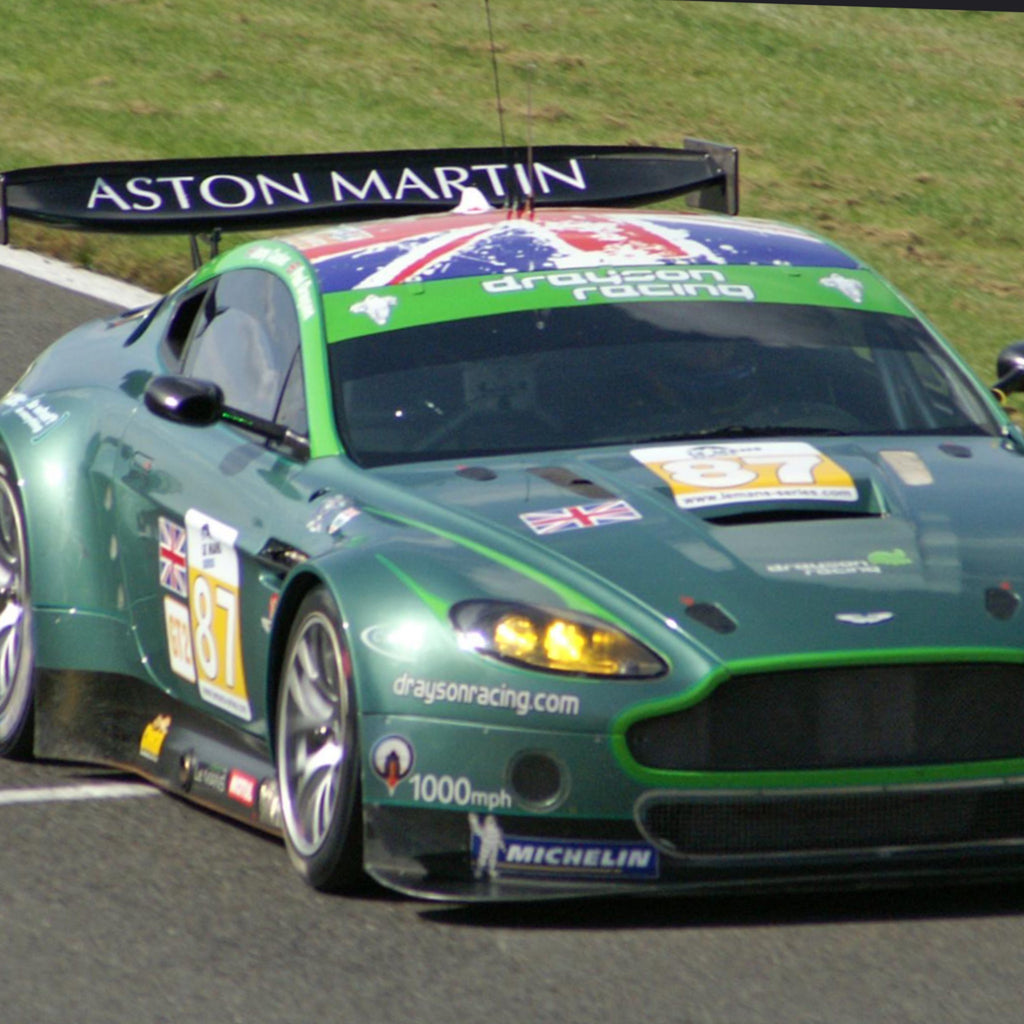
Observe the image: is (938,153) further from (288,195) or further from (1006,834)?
(1006,834)

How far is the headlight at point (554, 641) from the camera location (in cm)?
456

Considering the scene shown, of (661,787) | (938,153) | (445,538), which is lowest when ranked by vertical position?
(938,153)

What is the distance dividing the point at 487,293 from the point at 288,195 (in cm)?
179

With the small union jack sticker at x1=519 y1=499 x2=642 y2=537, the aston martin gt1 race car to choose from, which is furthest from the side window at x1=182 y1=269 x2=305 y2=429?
the small union jack sticker at x1=519 y1=499 x2=642 y2=537

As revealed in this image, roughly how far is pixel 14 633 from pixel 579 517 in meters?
2.23

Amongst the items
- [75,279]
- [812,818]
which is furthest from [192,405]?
[75,279]

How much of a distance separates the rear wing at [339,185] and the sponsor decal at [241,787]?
7.66 feet

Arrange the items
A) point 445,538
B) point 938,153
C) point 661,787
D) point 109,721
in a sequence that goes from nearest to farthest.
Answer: point 661,787 < point 445,538 < point 109,721 < point 938,153

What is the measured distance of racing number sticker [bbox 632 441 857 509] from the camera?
5.06 m

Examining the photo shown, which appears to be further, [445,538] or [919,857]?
[445,538]

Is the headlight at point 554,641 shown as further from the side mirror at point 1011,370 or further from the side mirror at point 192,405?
the side mirror at point 1011,370

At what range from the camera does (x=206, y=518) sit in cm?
570

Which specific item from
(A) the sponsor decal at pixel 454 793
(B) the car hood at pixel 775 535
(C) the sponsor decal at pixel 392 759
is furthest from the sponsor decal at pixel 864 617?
(C) the sponsor decal at pixel 392 759

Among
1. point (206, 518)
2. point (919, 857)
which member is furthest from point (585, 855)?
point (206, 518)
